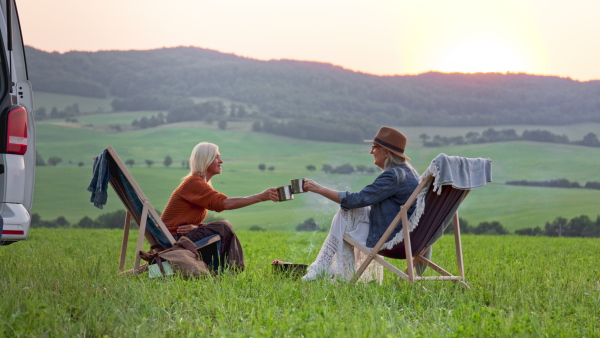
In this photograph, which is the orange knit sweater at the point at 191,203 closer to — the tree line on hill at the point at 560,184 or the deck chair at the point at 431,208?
the deck chair at the point at 431,208

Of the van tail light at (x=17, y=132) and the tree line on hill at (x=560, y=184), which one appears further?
the tree line on hill at (x=560, y=184)

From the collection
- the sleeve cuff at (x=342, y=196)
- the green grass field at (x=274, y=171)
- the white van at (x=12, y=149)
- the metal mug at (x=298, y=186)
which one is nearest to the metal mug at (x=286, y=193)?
the metal mug at (x=298, y=186)

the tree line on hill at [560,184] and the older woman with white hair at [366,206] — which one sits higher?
the older woman with white hair at [366,206]

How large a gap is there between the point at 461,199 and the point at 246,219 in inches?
1345

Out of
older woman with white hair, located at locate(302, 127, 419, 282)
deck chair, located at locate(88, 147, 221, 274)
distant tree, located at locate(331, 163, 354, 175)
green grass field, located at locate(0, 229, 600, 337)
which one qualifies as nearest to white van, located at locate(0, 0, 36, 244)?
green grass field, located at locate(0, 229, 600, 337)

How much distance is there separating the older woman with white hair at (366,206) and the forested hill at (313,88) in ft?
161

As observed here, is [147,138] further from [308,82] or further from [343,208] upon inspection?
[343,208]

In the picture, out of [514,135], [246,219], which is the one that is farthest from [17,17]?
[514,135]

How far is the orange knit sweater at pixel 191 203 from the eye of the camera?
6.06 m

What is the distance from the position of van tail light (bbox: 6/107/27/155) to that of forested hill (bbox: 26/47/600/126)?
50.7 metres

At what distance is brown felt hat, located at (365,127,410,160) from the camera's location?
19.2ft

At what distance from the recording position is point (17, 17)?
5812 millimetres

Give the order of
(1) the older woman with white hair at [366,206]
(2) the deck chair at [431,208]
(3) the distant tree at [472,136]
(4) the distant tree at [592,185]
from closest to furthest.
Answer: (2) the deck chair at [431,208], (1) the older woman with white hair at [366,206], (4) the distant tree at [592,185], (3) the distant tree at [472,136]

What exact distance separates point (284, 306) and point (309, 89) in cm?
5885
